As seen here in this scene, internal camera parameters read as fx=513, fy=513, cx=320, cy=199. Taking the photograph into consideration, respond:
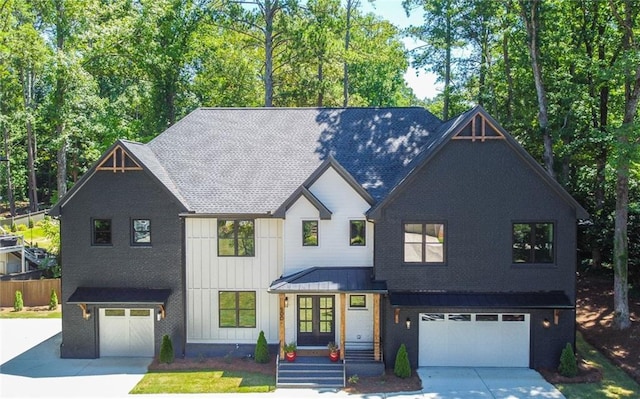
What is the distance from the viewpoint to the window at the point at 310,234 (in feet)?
59.9

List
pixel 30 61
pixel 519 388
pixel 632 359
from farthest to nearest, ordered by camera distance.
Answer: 1. pixel 30 61
2. pixel 632 359
3. pixel 519 388

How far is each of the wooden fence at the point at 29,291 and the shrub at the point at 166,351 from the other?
11668 millimetres

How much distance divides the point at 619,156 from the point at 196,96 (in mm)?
25436

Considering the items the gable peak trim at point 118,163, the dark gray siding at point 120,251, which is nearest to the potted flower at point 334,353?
the dark gray siding at point 120,251

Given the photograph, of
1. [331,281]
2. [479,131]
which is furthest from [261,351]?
[479,131]

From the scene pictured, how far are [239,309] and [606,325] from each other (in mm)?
14381

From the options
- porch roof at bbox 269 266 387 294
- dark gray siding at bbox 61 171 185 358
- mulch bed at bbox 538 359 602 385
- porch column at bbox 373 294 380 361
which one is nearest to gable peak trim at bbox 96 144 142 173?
dark gray siding at bbox 61 171 185 358

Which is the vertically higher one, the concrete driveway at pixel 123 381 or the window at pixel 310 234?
the window at pixel 310 234

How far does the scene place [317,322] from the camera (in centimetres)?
1814

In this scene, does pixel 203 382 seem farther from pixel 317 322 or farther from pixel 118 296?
pixel 118 296

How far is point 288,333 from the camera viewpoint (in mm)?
18000

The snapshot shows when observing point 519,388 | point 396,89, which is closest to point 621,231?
point 519,388

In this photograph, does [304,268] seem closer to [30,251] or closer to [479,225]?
[479,225]

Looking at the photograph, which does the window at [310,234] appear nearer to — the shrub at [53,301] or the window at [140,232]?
the window at [140,232]
